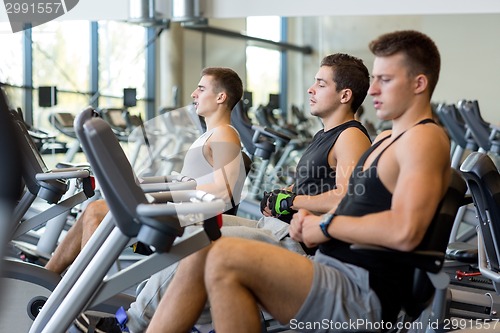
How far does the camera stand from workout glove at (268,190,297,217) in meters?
2.62

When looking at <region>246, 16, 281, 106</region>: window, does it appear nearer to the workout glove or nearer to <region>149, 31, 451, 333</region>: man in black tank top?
the workout glove

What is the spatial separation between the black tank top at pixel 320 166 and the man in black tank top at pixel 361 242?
636 mm

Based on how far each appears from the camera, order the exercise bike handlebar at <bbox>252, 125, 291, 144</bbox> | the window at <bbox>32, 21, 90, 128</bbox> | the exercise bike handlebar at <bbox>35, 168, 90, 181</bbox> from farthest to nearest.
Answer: the window at <bbox>32, 21, 90, 128</bbox>
the exercise bike handlebar at <bbox>252, 125, 291, 144</bbox>
the exercise bike handlebar at <bbox>35, 168, 90, 181</bbox>

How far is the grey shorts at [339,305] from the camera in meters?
1.91

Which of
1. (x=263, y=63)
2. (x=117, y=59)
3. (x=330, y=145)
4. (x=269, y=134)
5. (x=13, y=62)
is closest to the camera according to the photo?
(x=330, y=145)

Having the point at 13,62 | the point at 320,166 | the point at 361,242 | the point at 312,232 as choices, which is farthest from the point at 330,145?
the point at 13,62

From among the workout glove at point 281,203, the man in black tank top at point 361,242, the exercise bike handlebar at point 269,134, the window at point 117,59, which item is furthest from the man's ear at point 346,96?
the window at point 117,59

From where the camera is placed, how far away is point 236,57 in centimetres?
1052

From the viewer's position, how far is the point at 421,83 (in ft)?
6.53

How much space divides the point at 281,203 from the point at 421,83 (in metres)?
0.79

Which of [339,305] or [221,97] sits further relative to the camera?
[221,97]

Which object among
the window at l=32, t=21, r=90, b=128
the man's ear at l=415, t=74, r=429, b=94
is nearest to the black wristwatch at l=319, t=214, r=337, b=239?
the man's ear at l=415, t=74, r=429, b=94

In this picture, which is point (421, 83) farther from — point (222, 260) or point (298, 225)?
point (222, 260)

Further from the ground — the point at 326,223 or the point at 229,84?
the point at 229,84
